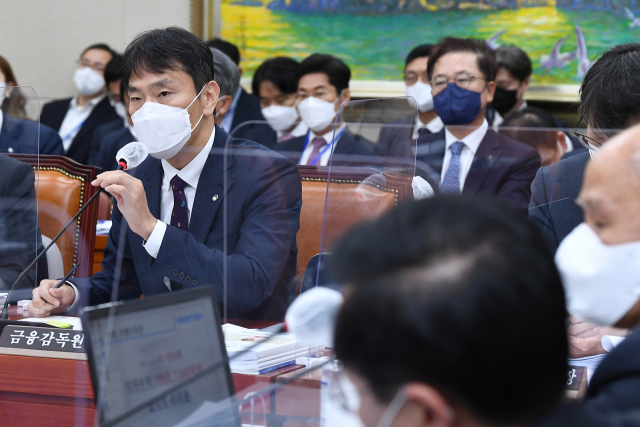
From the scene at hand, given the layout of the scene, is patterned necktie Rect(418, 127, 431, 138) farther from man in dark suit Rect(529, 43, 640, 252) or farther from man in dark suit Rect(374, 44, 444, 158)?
man in dark suit Rect(529, 43, 640, 252)

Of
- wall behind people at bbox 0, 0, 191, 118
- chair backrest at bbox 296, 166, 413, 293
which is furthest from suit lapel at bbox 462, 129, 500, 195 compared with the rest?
wall behind people at bbox 0, 0, 191, 118

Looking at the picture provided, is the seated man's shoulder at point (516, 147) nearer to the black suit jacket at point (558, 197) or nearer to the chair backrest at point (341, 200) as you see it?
the black suit jacket at point (558, 197)

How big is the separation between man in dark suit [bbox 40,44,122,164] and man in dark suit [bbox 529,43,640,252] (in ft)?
11.2

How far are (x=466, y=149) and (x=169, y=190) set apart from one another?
108 centimetres

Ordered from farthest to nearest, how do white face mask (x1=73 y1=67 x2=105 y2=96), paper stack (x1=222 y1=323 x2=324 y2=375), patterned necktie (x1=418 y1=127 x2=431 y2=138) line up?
white face mask (x1=73 y1=67 x2=105 y2=96) < patterned necktie (x1=418 y1=127 x2=431 y2=138) < paper stack (x1=222 y1=323 x2=324 y2=375)

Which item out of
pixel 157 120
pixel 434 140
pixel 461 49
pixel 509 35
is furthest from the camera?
pixel 509 35

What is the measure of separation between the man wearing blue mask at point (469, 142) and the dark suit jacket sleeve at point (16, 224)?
38.7 inches

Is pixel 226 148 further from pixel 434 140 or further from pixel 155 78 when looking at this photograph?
pixel 434 140

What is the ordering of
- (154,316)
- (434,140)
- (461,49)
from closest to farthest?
(154,316)
(434,140)
(461,49)

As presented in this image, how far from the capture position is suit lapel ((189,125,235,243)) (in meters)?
1.47

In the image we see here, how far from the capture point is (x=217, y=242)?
143 cm

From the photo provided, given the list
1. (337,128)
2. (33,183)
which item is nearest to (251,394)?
(337,128)

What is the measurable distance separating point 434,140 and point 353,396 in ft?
6.18

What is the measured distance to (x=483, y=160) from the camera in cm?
221
